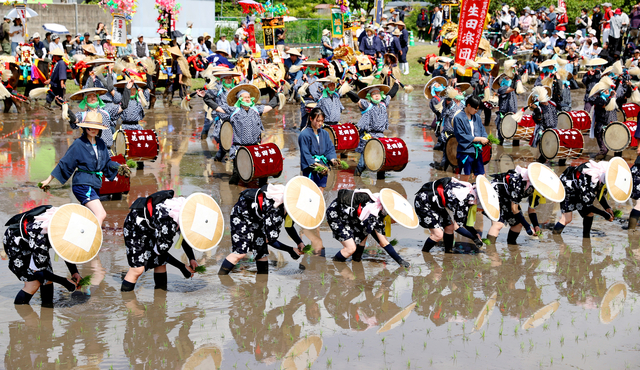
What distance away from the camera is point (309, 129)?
996 centimetres

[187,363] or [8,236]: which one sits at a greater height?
[8,236]

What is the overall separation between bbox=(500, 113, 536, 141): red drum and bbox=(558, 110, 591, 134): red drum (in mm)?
569

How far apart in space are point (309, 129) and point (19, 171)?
6330mm

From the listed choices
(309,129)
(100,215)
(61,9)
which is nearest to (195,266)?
(100,215)

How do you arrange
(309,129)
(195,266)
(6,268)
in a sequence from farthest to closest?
(309,129) → (6,268) → (195,266)

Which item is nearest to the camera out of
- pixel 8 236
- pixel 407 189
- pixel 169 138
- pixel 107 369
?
pixel 107 369

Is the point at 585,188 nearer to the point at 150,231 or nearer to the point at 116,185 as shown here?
the point at 150,231

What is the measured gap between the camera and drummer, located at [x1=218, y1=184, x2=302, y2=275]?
25.6 ft

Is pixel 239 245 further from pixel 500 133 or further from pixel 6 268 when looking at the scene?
pixel 500 133

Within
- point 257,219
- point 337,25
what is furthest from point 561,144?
point 337,25

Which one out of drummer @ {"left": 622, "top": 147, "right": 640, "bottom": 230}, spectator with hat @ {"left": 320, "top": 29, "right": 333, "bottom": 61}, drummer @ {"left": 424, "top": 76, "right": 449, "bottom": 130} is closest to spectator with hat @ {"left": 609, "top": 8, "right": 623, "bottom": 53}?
spectator with hat @ {"left": 320, "top": 29, "right": 333, "bottom": 61}

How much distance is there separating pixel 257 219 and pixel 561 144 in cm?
786

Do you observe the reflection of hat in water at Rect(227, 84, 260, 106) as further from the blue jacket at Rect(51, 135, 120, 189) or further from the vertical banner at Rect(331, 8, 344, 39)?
the vertical banner at Rect(331, 8, 344, 39)

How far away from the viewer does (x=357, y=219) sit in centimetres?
817
